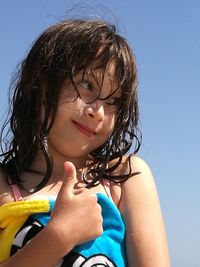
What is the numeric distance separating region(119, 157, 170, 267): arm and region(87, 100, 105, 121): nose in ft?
1.10

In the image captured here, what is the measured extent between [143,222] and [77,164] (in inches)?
20.7

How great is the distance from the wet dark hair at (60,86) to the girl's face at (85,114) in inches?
1.7

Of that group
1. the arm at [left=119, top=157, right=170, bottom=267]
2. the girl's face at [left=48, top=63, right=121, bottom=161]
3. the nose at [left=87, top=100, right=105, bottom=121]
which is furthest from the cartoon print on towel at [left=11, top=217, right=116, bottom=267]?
the nose at [left=87, top=100, right=105, bottom=121]

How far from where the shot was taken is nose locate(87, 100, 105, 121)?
9.57ft

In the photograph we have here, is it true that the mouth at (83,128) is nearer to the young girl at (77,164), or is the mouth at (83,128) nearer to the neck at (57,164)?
the young girl at (77,164)

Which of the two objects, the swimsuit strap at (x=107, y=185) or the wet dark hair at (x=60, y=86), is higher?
the wet dark hair at (x=60, y=86)

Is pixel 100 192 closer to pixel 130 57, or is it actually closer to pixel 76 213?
pixel 76 213

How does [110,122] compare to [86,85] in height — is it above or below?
below

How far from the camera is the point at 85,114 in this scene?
2.92 m

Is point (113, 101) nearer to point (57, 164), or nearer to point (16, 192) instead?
point (57, 164)

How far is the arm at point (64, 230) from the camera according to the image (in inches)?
97.2

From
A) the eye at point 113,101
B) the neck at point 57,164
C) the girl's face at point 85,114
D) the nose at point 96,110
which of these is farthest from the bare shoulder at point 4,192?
Answer: the eye at point 113,101

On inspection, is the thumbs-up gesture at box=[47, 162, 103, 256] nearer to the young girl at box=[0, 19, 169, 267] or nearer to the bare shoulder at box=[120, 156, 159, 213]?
the young girl at box=[0, 19, 169, 267]

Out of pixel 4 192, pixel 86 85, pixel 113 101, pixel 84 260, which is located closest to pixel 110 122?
pixel 113 101
